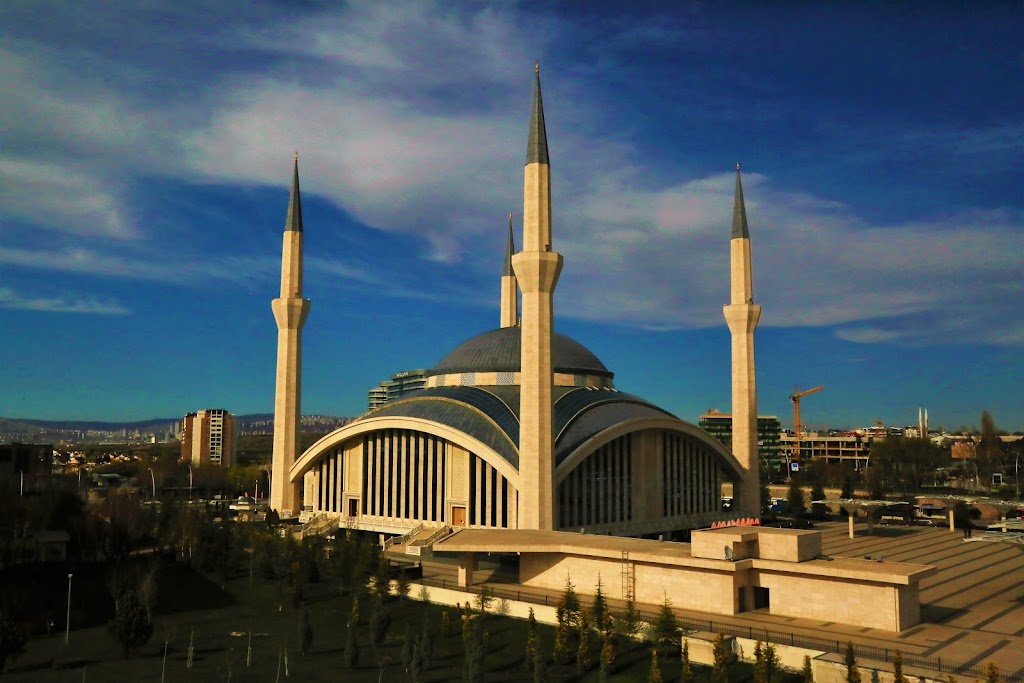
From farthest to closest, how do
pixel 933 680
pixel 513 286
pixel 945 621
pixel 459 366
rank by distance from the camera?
1. pixel 513 286
2. pixel 459 366
3. pixel 945 621
4. pixel 933 680

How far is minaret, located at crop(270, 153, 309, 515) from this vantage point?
5634 centimetres

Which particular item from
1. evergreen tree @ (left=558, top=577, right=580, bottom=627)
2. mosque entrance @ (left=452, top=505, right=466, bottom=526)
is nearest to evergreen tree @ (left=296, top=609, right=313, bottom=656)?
evergreen tree @ (left=558, top=577, right=580, bottom=627)

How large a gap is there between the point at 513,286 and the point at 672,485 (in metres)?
20.4

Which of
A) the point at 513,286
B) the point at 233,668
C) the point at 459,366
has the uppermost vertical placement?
the point at 513,286

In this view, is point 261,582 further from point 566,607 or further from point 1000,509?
point 1000,509

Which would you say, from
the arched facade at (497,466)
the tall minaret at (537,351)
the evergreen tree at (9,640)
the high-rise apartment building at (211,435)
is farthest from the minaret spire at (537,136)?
the high-rise apartment building at (211,435)

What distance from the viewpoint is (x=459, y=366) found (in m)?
56.3

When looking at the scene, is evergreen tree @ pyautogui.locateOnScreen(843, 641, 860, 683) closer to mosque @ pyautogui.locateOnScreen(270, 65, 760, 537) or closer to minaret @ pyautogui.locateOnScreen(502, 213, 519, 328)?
mosque @ pyautogui.locateOnScreen(270, 65, 760, 537)

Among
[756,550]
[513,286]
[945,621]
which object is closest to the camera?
[945,621]

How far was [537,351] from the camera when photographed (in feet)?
131

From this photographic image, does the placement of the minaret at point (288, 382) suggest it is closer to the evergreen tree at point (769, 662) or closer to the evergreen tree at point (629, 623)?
the evergreen tree at point (629, 623)

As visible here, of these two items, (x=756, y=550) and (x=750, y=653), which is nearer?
(x=750, y=653)

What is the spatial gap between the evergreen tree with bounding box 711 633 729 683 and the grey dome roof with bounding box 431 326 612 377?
31.6m

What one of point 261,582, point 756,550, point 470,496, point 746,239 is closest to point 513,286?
point 746,239
